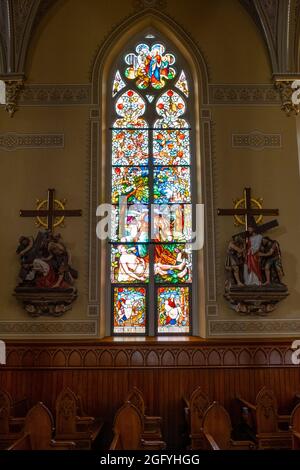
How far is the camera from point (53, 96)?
9.86m

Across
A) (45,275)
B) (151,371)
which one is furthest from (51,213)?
(151,371)

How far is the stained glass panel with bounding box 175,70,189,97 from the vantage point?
10.3 m

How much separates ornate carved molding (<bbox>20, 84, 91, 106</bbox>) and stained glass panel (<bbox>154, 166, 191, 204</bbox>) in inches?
78.9

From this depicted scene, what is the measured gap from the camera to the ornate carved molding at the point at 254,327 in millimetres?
8891

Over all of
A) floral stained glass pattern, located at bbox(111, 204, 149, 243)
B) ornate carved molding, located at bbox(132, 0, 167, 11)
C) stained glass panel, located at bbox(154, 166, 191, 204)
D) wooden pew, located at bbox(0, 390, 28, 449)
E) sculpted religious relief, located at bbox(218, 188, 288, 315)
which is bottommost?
wooden pew, located at bbox(0, 390, 28, 449)

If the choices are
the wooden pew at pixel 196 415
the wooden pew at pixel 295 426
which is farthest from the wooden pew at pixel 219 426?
the wooden pew at pixel 196 415

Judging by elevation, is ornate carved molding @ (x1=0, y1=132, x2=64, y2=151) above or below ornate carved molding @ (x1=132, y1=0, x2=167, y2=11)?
below

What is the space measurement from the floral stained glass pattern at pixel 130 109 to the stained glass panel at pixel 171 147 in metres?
0.45

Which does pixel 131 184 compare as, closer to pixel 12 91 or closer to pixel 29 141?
pixel 29 141

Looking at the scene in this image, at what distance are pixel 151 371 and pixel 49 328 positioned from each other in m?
1.94

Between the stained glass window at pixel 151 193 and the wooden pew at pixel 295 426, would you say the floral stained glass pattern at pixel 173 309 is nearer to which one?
the stained glass window at pixel 151 193

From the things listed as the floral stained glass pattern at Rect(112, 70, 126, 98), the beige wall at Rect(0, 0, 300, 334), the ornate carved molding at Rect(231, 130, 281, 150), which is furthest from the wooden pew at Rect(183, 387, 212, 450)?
the floral stained glass pattern at Rect(112, 70, 126, 98)

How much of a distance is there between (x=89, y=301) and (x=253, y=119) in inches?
183

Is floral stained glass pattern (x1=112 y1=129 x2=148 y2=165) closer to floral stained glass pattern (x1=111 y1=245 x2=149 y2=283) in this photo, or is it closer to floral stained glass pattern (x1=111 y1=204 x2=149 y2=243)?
floral stained glass pattern (x1=111 y1=204 x2=149 y2=243)
